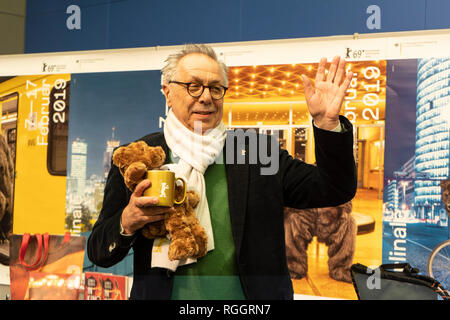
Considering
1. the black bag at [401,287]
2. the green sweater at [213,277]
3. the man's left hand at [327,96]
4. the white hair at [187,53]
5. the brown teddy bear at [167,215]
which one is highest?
the white hair at [187,53]

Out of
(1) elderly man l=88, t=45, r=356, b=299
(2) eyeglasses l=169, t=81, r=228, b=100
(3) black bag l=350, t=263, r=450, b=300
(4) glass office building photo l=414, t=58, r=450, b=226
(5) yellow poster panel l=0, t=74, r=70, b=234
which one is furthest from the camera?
(5) yellow poster panel l=0, t=74, r=70, b=234

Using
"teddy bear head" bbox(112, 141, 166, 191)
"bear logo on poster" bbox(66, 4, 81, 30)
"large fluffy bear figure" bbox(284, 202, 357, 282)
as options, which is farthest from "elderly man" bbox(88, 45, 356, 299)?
"bear logo on poster" bbox(66, 4, 81, 30)

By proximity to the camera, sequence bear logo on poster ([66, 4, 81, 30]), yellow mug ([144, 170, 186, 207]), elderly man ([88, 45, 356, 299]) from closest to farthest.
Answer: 1. yellow mug ([144, 170, 186, 207])
2. elderly man ([88, 45, 356, 299])
3. bear logo on poster ([66, 4, 81, 30])

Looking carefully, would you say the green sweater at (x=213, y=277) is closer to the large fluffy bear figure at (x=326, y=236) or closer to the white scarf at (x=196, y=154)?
the white scarf at (x=196, y=154)

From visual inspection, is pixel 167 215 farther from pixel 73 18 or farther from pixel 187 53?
pixel 73 18

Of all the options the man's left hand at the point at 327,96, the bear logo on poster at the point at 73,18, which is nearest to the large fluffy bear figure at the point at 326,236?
the man's left hand at the point at 327,96

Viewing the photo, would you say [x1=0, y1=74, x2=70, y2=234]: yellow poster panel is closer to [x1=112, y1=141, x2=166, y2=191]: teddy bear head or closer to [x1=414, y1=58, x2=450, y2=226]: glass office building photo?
[x1=112, y1=141, x2=166, y2=191]: teddy bear head

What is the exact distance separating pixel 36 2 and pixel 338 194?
3.90m

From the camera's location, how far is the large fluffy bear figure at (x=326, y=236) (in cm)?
283

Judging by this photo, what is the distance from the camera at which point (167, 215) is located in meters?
1.31

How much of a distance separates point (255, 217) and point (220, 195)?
0.47 ft

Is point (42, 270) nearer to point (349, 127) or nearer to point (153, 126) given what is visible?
point (153, 126)

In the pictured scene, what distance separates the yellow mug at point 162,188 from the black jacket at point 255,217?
0.19 meters

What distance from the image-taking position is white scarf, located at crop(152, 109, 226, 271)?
Answer: 1.41m
